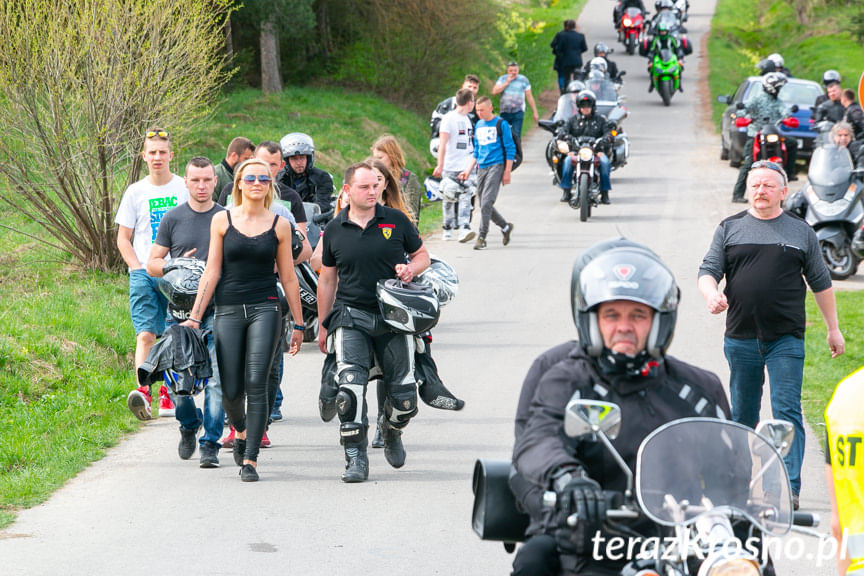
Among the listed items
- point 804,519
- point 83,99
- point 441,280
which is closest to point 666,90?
point 83,99

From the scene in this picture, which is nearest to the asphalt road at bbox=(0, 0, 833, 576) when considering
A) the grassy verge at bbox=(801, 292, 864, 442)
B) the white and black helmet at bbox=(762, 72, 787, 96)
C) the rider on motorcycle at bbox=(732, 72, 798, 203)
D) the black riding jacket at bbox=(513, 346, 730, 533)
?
the grassy verge at bbox=(801, 292, 864, 442)

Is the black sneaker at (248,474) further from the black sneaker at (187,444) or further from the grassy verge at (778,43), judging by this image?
the grassy verge at (778,43)

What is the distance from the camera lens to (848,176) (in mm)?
15820

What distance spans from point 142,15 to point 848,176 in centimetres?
860

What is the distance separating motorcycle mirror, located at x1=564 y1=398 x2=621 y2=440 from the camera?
356cm

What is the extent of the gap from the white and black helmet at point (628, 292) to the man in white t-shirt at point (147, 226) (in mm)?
5766

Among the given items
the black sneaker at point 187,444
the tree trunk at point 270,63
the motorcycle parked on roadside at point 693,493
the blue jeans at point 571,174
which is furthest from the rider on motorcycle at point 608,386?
the tree trunk at point 270,63

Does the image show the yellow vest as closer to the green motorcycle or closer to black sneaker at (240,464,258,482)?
black sneaker at (240,464,258,482)

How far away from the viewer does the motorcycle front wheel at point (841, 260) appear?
1582cm

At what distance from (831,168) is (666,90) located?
18.6m

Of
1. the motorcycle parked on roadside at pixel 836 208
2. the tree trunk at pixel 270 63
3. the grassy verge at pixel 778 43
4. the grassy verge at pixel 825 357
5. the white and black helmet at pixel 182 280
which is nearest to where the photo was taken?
the white and black helmet at pixel 182 280

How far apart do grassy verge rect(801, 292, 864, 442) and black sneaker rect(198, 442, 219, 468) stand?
158 inches

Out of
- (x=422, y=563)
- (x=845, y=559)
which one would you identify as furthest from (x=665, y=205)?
(x=845, y=559)

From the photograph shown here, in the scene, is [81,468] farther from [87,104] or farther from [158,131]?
[87,104]
